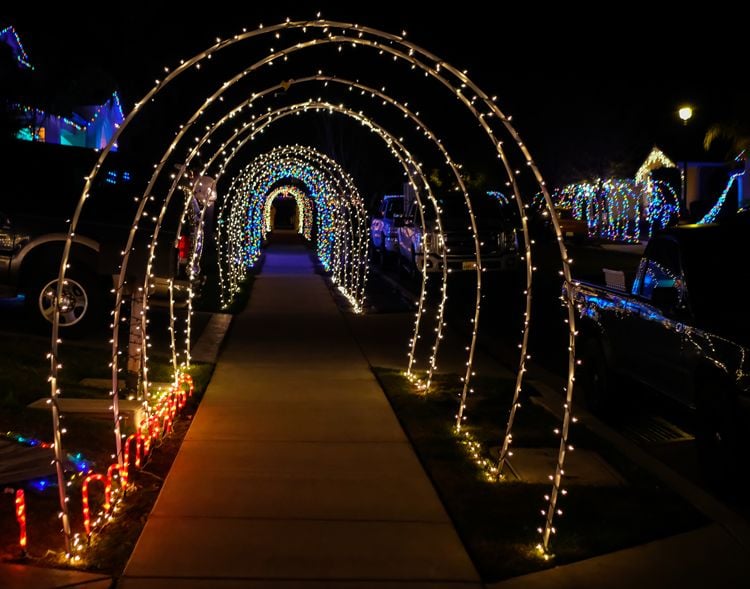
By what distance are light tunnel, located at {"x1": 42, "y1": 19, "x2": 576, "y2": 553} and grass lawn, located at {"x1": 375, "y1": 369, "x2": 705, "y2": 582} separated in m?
0.17

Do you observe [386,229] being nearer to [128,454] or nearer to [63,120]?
[63,120]

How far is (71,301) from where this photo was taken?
1323 cm

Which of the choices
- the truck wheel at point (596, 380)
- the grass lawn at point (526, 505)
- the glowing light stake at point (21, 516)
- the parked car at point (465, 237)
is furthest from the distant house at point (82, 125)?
the glowing light stake at point (21, 516)

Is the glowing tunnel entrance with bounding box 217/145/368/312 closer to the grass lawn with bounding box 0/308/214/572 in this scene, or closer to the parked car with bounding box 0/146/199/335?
the parked car with bounding box 0/146/199/335

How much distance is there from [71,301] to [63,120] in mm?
21599

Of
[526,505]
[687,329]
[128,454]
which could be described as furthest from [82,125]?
[526,505]

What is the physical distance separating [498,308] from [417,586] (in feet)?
48.9

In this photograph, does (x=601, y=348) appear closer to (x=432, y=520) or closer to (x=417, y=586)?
(x=432, y=520)

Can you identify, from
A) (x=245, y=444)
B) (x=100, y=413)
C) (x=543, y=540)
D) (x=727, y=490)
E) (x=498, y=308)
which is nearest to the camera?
(x=543, y=540)

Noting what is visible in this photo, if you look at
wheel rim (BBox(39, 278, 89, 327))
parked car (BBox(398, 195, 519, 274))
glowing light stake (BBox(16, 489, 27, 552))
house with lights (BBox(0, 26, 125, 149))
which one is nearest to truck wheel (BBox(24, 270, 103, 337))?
wheel rim (BBox(39, 278, 89, 327))

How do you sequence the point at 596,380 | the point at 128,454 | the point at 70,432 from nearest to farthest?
1. the point at 128,454
2. the point at 70,432
3. the point at 596,380

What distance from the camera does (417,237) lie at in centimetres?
2517

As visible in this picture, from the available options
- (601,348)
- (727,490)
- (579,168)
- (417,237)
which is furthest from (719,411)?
(579,168)

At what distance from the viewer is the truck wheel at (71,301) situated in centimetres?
1316
